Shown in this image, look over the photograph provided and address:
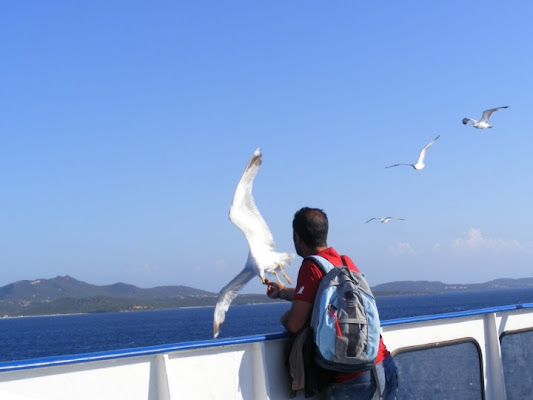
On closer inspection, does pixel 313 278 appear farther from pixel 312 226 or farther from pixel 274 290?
pixel 274 290

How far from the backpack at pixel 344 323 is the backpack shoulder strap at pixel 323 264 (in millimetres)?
77

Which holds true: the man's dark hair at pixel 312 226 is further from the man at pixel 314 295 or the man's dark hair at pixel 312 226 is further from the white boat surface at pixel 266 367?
the white boat surface at pixel 266 367

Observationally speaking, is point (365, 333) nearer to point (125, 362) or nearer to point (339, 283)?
Answer: point (339, 283)

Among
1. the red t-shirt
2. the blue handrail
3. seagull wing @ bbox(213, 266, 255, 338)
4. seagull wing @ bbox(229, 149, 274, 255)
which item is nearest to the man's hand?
the blue handrail

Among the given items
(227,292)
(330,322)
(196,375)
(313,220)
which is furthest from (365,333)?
(227,292)

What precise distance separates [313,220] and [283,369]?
3.16 feet

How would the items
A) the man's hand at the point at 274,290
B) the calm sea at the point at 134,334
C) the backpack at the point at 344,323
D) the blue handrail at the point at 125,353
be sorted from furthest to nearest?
1. the calm sea at the point at 134,334
2. the man's hand at the point at 274,290
3. the backpack at the point at 344,323
4. the blue handrail at the point at 125,353

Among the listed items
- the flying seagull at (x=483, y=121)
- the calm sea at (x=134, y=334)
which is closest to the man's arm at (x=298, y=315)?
the flying seagull at (x=483, y=121)

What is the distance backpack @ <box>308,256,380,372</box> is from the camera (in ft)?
12.0

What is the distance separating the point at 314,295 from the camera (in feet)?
12.7

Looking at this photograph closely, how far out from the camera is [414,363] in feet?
16.6

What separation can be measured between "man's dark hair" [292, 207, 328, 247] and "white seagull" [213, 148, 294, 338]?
3.08 meters

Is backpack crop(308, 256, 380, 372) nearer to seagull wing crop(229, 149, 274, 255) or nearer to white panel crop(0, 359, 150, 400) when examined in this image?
white panel crop(0, 359, 150, 400)

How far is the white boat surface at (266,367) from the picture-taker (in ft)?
11.2
